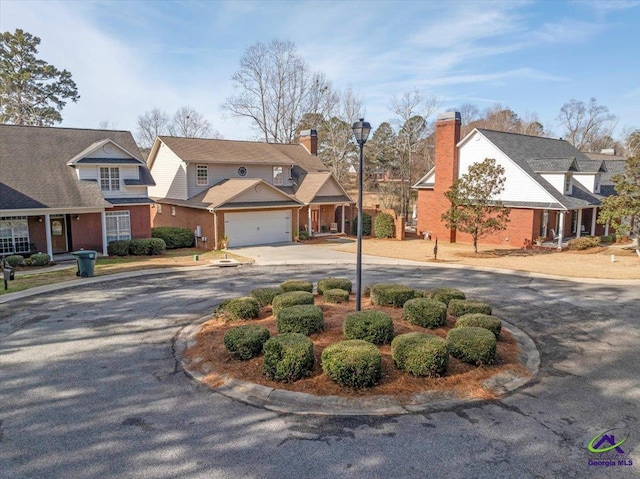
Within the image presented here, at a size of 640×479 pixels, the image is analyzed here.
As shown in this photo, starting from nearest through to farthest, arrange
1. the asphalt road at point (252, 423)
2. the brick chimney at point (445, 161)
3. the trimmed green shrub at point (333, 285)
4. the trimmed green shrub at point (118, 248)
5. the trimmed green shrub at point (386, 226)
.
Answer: the asphalt road at point (252, 423)
the trimmed green shrub at point (333, 285)
the trimmed green shrub at point (118, 248)
the brick chimney at point (445, 161)
the trimmed green shrub at point (386, 226)

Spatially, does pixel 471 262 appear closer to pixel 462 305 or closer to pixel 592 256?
pixel 592 256

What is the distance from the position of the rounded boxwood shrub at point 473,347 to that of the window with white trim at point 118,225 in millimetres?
22362

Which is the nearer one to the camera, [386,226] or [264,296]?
[264,296]

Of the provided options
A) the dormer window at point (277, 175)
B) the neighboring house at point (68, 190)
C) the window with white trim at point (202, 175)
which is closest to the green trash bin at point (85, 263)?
the neighboring house at point (68, 190)

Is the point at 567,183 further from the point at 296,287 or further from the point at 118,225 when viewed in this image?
the point at 118,225

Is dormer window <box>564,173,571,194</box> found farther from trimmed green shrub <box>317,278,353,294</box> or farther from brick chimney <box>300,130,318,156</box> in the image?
trimmed green shrub <box>317,278,353,294</box>

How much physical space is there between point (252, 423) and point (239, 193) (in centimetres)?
2234

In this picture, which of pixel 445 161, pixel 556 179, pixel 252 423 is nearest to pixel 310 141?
pixel 445 161

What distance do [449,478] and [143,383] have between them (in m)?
5.45

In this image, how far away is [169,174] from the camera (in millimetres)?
32125

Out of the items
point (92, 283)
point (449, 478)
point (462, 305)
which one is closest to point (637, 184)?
point (462, 305)

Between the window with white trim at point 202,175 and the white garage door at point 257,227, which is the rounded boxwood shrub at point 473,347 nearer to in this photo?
the white garage door at point 257,227

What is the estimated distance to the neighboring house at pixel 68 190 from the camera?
22250 millimetres

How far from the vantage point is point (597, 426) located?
21.5 ft
